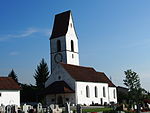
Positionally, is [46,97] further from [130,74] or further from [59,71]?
[130,74]

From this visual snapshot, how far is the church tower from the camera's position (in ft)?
206

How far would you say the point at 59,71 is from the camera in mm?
53781

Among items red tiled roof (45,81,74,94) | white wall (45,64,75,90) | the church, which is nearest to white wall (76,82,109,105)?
the church

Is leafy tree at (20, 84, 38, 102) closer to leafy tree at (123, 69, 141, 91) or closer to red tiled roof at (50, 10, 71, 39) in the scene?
red tiled roof at (50, 10, 71, 39)

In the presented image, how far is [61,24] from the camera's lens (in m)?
65.6

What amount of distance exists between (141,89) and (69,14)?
2541cm

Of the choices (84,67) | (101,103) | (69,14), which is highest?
(69,14)

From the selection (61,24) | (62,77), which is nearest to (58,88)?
(62,77)

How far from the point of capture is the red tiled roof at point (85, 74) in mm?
53438

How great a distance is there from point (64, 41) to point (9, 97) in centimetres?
1979

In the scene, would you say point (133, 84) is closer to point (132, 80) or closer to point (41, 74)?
point (132, 80)

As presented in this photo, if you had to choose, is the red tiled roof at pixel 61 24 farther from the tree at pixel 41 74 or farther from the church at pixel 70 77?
the tree at pixel 41 74

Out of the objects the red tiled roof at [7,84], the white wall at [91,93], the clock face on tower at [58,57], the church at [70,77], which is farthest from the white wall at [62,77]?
the clock face on tower at [58,57]

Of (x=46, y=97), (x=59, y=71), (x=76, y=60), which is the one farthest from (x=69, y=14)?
(x=46, y=97)
